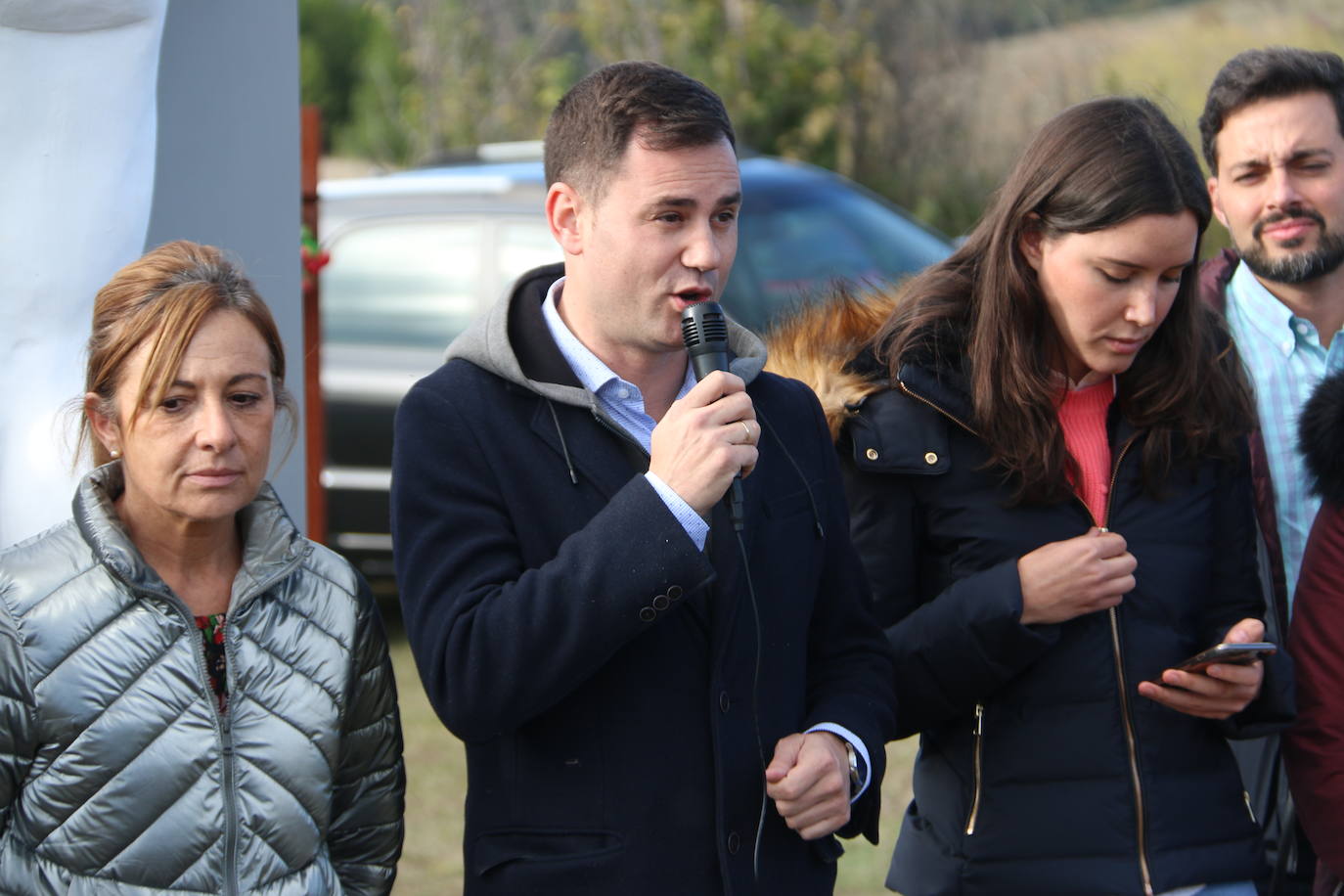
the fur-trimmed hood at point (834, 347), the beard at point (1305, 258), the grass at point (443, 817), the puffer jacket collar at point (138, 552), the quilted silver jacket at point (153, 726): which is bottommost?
the grass at point (443, 817)

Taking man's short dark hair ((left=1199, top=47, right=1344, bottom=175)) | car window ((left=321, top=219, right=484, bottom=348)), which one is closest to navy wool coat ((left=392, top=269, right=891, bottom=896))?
man's short dark hair ((left=1199, top=47, right=1344, bottom=175))

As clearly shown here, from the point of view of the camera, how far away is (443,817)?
18.1ft

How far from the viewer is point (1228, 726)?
277cm

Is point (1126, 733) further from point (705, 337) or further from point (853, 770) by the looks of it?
point (705, 337)

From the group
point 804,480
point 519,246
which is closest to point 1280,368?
point 804,480

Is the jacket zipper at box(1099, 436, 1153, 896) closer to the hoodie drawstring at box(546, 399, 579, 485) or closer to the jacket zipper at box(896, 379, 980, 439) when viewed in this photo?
the jacket zipper at box(896, 379, 980, 439)

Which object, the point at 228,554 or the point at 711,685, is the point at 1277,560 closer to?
the point at 711,685

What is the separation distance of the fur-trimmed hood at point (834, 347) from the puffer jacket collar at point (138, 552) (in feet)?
3.09

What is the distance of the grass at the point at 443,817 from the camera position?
493 centimetres

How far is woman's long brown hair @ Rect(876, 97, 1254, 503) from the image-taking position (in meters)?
2.76

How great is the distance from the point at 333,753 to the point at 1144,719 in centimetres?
131

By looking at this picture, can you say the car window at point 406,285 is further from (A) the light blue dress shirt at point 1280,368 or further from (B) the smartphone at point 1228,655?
(B) the smartphone at point 1228,655

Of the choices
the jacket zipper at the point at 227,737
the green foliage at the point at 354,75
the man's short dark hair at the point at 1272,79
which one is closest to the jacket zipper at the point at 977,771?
the jacket zipper at the point at 227,737

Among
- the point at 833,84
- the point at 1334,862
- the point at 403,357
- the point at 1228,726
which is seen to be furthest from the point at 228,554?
the point at 833,84
